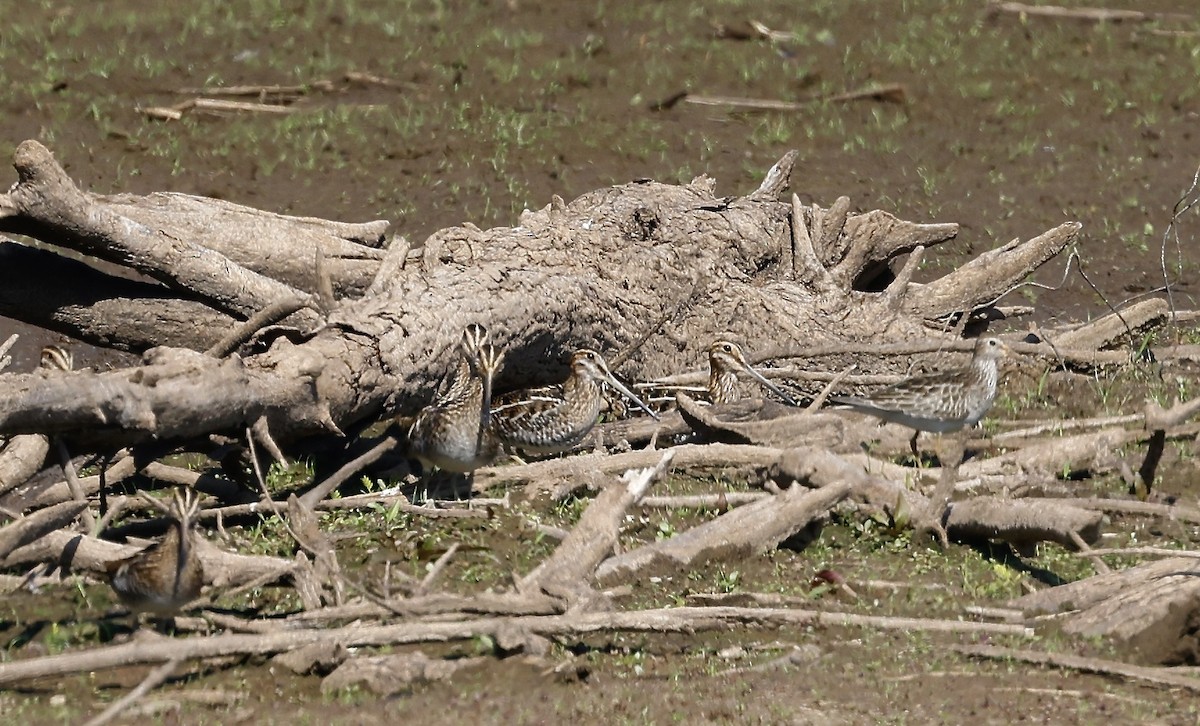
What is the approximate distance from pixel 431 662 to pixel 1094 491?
4.20 m

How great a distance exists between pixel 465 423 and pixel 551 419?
0.76 m

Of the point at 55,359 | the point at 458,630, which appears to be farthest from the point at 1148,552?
the point at 55,359

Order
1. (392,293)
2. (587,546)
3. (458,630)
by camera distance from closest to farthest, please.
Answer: (458,630) → (587,546) → (392,293)

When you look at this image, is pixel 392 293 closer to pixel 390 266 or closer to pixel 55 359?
pixel 390 266

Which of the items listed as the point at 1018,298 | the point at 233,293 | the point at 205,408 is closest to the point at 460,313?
the point at 233,293

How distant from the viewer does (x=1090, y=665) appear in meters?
7.20

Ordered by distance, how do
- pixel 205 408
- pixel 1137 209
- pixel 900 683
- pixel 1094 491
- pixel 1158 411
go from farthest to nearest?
pixel 1137 209, pixel 1094 491, pixel 1158 411, pixel 205 408, pixel 900 683

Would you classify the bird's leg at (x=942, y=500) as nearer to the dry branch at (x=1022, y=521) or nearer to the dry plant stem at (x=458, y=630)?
the dry branch at (x=1022, y=521)

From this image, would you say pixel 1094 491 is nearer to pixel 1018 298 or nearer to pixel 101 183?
pixel 1018 298

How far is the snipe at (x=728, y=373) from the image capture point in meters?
10.8

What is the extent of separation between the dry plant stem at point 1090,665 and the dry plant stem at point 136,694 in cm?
318

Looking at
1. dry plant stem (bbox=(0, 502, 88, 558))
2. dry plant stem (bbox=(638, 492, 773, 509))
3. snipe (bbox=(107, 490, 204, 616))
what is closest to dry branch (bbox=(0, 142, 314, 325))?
dry plant stem (bbox=(0, 502, 88, 558))

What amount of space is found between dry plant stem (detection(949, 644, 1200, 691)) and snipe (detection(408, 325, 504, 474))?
114 inches

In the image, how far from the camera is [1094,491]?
9656 mm
